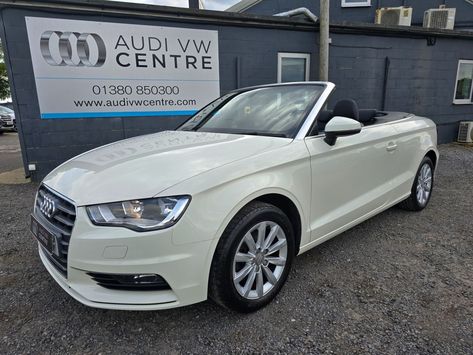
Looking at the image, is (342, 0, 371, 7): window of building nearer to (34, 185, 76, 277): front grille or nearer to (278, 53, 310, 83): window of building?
(278, 53, 310, 83): window of building

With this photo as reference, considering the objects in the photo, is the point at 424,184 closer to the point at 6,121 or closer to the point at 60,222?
the point at 60,222

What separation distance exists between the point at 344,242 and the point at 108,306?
224 centimetres

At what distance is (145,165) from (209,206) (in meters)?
0.50

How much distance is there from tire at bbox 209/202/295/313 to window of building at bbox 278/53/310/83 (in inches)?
215

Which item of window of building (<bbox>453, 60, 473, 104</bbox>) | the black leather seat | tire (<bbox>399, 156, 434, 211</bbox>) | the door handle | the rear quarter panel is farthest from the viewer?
window of building (<bbox>453, 60, 473, 104</bbox>)

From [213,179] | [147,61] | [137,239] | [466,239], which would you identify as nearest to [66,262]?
[137,239]

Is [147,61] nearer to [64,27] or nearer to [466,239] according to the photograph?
[64,27]

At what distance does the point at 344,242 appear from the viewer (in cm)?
314

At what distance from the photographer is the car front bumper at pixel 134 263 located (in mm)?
1651

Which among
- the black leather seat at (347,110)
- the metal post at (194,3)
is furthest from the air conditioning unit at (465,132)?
the black leather seat at (347,110)

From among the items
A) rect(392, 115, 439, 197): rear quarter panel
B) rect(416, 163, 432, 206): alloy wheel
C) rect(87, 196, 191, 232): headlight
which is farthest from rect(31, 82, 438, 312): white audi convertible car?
rect(416, 163, 432, 206): alloy wheel

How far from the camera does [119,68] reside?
567cm

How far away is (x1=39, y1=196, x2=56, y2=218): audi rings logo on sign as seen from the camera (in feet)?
6.27

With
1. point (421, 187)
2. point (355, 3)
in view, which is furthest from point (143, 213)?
point (355, 3)
